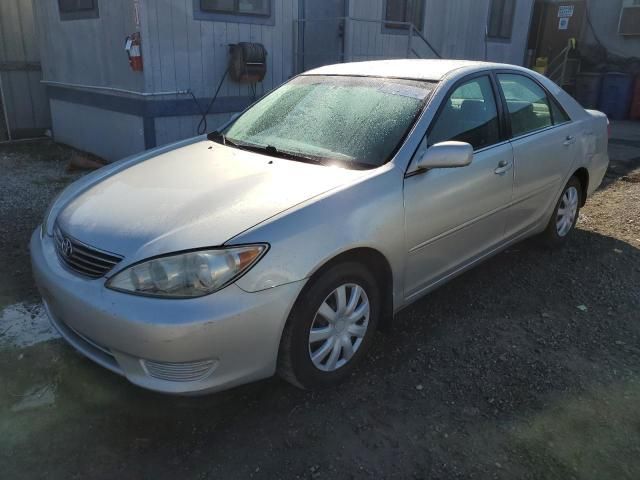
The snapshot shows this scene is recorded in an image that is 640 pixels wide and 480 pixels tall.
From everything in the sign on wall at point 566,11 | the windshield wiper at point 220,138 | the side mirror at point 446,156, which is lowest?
the windshield wiper at point 220,138

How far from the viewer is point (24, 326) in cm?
338

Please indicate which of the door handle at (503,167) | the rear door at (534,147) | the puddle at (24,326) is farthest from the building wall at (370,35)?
the puddle at (24,326)

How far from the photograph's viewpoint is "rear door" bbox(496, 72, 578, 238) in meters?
3.84

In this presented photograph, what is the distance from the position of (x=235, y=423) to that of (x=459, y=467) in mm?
1037

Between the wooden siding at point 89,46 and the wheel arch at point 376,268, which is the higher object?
the wooden siding at point 89,46

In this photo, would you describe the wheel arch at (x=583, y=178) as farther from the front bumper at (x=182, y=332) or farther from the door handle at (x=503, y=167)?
the front bumper at (x=182, y=332)

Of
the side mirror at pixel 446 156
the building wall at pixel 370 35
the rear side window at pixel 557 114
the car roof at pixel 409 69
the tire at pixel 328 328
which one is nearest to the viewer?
the tire at pixel 328 328

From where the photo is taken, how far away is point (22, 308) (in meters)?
3.60

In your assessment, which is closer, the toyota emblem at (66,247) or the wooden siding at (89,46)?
the toyota emblem at (66,247)

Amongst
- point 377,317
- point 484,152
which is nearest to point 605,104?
point 484,152

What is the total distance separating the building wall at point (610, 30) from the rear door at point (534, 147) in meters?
12.7

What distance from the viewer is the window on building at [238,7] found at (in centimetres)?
686

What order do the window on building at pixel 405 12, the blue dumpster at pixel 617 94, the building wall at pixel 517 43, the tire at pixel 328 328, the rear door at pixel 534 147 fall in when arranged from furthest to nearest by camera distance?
the blue dumpster at pixel 617 94 → the building wall at pixel 517 43 → the window on building at pixel 405 12 → the rear door at pixel 534 147 → the tire at pixel 328 328

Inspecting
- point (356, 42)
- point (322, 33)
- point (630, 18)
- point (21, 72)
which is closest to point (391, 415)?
point (322, 33)
